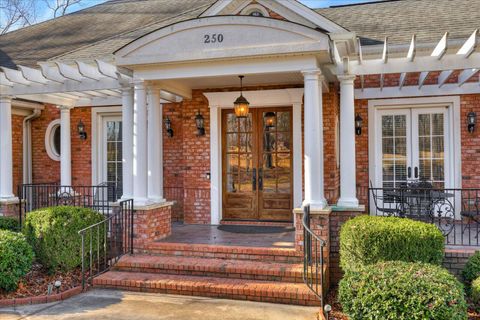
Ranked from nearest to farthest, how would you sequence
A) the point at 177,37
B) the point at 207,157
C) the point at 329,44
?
the point at 329,44, the point at 177,37, the point at 207,157

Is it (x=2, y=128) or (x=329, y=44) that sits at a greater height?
(x=329, y=44)

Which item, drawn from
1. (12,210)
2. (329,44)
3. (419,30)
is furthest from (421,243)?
(12,210)

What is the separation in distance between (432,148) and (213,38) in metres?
5.46

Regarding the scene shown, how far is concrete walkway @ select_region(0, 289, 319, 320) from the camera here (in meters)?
5.15

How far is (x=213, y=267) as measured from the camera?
6.38 metres

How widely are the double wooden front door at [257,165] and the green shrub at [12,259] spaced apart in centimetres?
429

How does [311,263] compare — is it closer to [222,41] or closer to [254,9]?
[222,41]

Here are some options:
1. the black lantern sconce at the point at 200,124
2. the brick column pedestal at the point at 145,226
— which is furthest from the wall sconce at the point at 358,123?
the brick column pedestal at the point at 145,226

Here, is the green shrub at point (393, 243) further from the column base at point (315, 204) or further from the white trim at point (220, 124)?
the white trim at point (220, 124)

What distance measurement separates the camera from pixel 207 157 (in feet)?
30.9

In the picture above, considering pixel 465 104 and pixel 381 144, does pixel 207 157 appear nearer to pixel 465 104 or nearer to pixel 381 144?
pixel 381 144

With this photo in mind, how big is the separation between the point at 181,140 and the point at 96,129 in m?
2.47

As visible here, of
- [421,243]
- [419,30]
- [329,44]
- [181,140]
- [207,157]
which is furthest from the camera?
[181,140]

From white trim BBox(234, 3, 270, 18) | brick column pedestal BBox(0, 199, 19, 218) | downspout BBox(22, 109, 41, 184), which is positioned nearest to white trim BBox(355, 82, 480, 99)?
white trim BBox(234, 3, 270, 18)
